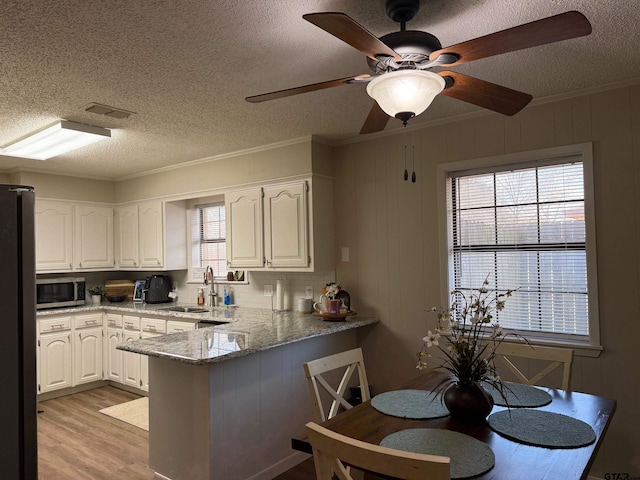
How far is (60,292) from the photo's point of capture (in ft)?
16.6

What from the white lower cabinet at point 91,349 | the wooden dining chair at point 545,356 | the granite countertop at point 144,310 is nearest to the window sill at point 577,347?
the wooden dining chair at point 545,356

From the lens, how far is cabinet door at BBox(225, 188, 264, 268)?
4238mm

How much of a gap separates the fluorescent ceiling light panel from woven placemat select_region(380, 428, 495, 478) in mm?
3042

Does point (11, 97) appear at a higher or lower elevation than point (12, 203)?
higher

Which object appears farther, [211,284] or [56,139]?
[211,284]

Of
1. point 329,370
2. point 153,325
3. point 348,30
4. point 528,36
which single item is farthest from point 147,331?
point 528,36

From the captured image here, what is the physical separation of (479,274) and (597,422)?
162cm

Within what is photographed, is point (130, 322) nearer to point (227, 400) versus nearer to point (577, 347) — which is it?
point (227, 400)

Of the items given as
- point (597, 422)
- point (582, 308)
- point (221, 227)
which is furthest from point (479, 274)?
point (221, 227)

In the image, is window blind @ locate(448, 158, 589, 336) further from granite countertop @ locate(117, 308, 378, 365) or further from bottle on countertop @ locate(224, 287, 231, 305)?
bottle on countertop @ locate(224, 287, 231, 305)

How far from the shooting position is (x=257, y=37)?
6.90ft

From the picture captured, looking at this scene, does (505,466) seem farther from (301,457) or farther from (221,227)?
(221,227)

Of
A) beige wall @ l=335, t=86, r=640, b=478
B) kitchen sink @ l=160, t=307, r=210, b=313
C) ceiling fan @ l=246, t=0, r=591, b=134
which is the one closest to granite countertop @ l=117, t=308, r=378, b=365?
beige wall @ l=335, t=86, r=640, b=478

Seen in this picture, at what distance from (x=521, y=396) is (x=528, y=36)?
5.38 feet
